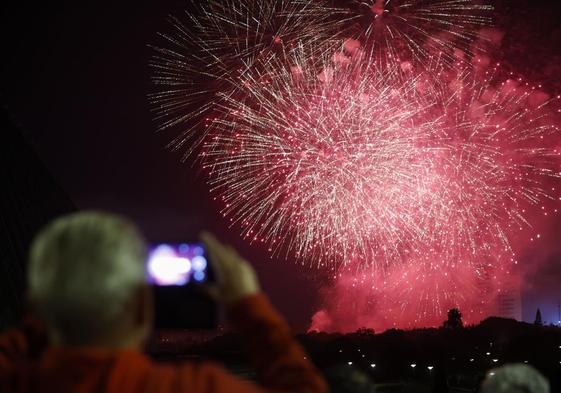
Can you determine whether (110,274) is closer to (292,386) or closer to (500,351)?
(292,386)

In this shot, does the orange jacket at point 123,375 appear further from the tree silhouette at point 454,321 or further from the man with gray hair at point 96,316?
the tree silhouette at point 454,321

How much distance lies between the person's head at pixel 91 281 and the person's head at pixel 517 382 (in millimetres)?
1971

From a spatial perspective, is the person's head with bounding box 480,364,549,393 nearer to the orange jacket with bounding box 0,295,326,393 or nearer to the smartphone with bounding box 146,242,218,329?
the smartphone with bounding box 146,242,218,329

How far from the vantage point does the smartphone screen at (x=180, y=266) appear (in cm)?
306

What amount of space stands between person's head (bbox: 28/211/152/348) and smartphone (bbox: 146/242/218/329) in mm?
1136

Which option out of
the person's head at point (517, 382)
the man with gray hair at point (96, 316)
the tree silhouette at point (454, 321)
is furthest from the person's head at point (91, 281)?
the tree silhouette at point (454, 321)

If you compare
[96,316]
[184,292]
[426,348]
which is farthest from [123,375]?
[426,348]

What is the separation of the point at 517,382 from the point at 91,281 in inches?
85.2

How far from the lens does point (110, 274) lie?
182 cm

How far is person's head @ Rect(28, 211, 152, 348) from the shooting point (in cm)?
183

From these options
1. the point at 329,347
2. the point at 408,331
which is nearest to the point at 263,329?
the point at 329,347

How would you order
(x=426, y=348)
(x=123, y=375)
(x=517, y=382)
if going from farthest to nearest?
(x=426, y=348) → (x=517, y=382) → (x=123, y=375)

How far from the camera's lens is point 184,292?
10.1 feet

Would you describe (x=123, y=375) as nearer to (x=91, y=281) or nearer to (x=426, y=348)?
(x=91, y=281)
